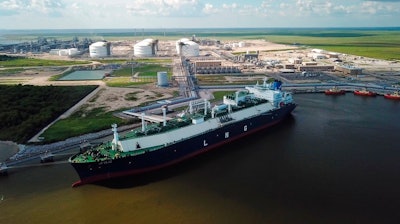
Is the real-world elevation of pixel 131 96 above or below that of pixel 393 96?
below

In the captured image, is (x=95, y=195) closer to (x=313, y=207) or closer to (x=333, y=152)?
(x=313, y=207)

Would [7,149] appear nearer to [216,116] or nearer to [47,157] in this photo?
[47,157]

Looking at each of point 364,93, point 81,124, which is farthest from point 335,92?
point 81,124

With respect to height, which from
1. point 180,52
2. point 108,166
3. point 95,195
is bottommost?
point 95,195

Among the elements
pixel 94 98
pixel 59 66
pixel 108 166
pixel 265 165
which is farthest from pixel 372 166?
pixel 59 66

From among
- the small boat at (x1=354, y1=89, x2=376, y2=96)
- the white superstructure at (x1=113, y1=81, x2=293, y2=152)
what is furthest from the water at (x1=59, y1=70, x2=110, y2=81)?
the small boat at (x1=354, y1=89, x2=376, y2=96)

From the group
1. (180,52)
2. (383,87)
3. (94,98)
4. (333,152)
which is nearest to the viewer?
(333,152)

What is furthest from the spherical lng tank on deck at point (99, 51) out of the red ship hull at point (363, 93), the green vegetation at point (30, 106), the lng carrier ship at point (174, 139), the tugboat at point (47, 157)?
the tugboat at point (47, 157)

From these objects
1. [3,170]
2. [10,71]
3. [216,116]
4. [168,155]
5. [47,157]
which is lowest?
[3,170]
